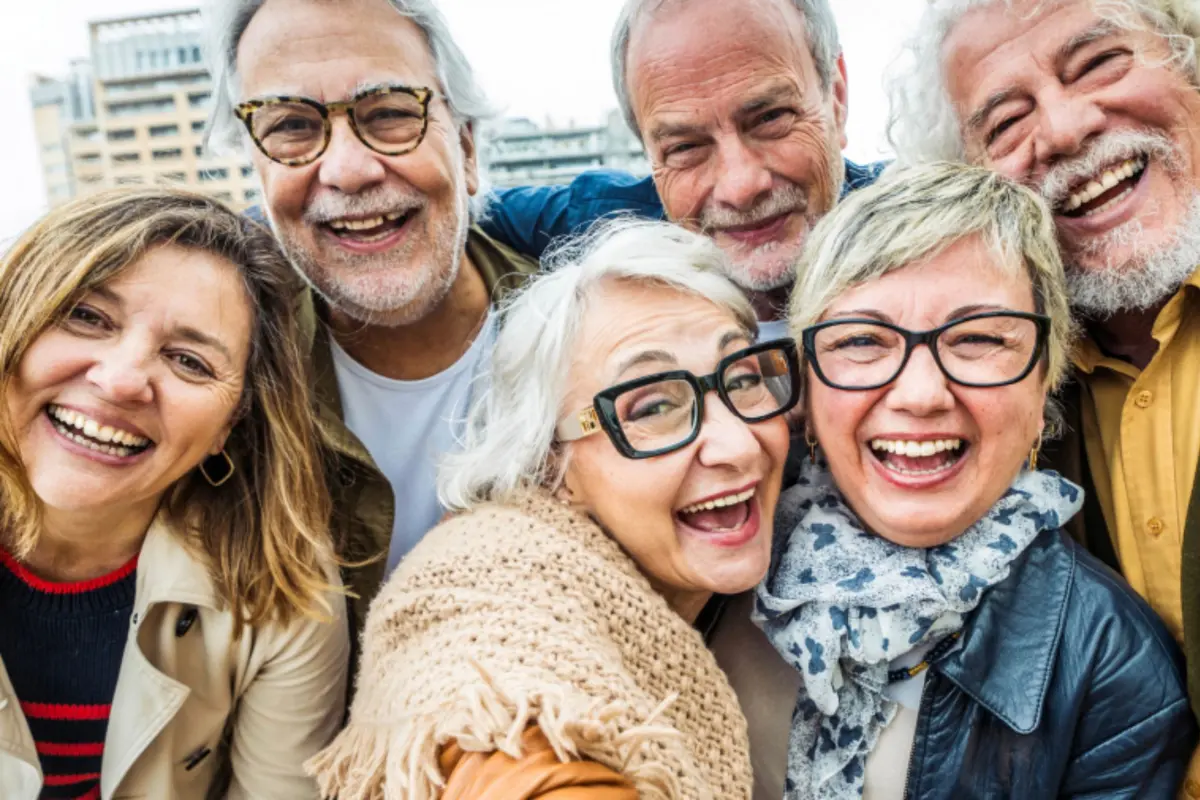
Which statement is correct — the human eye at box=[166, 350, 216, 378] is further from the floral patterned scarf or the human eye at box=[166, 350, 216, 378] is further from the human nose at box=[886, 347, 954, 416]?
the human nose at box=[886, 347, 954, 416]

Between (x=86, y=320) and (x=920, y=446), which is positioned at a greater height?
(x=86, y=320)

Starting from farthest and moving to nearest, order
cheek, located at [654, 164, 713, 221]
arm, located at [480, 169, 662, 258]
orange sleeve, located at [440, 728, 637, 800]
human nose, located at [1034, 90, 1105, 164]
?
arm, located at [480, 169, 662, 258] < cheek, located at [654, 164, 713, 221] < human nose, located at [1034, 90, 1105, 164] < orange sleeve, located at [440, 728, 637, 800]

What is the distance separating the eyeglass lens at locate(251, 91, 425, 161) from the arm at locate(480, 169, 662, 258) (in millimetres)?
700

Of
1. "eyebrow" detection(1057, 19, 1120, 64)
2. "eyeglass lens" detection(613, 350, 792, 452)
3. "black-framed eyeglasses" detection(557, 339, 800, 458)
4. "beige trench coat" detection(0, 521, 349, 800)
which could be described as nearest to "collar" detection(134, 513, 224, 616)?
"beige trench coat" detection(0, 521, 349, 800)

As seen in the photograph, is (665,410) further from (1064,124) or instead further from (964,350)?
(1064,124)

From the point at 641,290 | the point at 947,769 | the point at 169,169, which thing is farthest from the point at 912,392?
the point at 169,169

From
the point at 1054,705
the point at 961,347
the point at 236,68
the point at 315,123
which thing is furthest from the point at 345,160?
the point at 1054,705

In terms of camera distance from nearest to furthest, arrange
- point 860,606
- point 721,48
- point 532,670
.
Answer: point 532,670 → point 860,606 → point 721,48

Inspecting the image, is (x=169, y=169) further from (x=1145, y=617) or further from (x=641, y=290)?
(x=1145, y=617)

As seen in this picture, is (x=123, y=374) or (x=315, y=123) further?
(x=315, y=123)

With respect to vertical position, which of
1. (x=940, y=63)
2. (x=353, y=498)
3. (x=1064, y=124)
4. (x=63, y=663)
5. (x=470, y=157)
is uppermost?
(x=940, y=63)

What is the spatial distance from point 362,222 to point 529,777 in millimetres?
1707

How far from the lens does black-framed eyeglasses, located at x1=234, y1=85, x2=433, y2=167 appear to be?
2.11 metres

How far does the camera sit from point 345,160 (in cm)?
211
